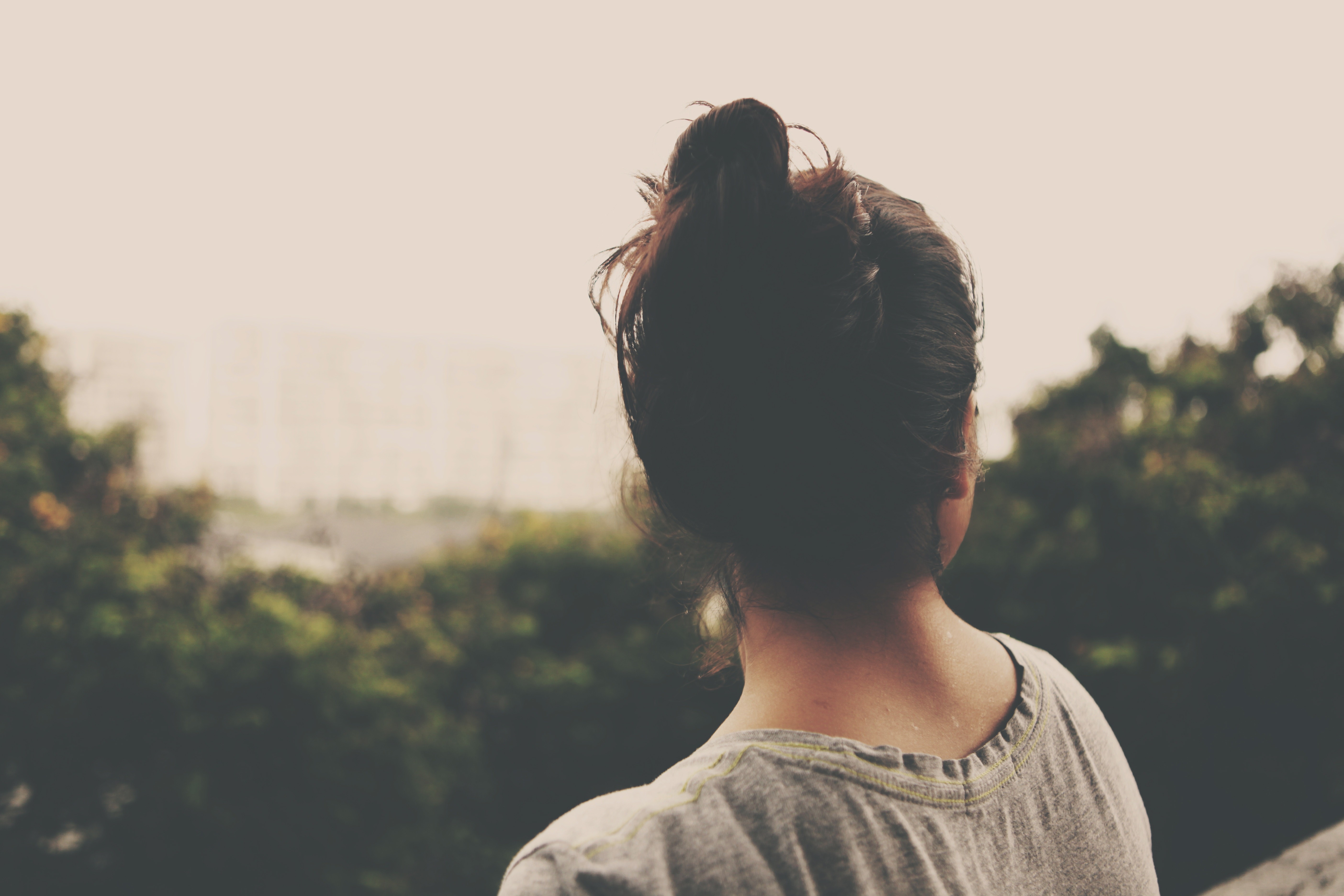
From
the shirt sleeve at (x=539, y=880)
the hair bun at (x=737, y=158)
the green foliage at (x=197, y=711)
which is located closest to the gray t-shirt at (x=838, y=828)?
the shirt sleeve at (x=539, y=880)

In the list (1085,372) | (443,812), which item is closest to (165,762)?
(443,812)

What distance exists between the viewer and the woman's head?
72 cm

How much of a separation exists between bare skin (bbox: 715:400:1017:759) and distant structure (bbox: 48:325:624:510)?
2087 centimetres

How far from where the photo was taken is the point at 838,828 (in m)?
0.65

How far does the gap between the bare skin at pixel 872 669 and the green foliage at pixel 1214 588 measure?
9.24 feet

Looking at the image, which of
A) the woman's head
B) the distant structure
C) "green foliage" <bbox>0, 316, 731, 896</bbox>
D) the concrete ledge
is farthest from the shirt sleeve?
the distant structure

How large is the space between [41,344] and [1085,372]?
27.1 ft

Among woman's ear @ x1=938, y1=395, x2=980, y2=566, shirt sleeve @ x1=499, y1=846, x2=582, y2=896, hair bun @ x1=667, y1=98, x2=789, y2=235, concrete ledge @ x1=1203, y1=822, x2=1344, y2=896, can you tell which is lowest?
concrete ledge @ x1=1203, y1=822, x2=1344, y2=896

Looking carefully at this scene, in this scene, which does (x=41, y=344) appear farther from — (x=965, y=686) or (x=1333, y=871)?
(x=1333, y=871)

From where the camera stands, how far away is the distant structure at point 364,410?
2412cm

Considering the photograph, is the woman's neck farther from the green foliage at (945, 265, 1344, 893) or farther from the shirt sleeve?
the green foliage at (945, 265, 1344, 893)

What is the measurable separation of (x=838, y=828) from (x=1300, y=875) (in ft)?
3.85

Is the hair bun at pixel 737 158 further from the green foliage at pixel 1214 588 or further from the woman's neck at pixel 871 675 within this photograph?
the green foliage at pixel 1214 588

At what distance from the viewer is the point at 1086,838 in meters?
0.84
